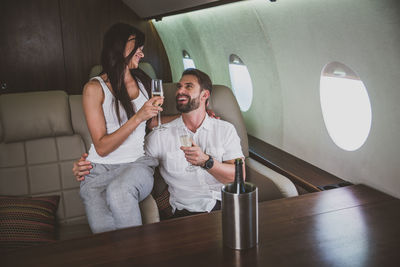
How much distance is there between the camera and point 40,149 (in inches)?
101

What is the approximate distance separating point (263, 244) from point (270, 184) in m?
1.10

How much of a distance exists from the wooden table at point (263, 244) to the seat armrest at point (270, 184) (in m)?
0.63

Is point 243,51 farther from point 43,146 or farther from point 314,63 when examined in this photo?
point 43,146

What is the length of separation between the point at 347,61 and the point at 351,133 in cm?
60

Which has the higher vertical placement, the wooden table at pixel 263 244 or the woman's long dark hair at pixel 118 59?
the woman's long dark hair at pixel 118 59

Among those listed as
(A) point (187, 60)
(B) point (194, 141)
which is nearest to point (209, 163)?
(B) point (194, 141)

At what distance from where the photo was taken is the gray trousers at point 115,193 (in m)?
2.11

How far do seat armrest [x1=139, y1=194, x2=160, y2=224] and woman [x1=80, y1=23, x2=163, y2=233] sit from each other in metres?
0.05

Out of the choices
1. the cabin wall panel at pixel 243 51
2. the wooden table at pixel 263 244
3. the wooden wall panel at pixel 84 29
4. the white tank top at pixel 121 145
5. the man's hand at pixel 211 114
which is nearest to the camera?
the wooden table at pixel 263 244

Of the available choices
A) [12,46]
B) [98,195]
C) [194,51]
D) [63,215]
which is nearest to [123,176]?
[98,195]

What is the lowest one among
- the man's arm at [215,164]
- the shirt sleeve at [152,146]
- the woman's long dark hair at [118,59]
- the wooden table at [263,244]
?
the wooden table at [263,244]

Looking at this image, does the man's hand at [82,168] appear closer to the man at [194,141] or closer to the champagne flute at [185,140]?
the man at [194,141]

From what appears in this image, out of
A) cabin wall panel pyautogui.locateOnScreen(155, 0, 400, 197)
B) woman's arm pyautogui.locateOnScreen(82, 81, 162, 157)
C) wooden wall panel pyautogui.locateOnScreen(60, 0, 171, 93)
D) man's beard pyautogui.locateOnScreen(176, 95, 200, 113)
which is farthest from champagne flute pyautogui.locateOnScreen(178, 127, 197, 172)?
wooden wall panel pyautogui.locateOnScreen(60, 0, 171, 93)

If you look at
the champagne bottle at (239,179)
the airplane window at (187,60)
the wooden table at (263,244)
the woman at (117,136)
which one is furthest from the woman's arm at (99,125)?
the airplane window at (187,60)
